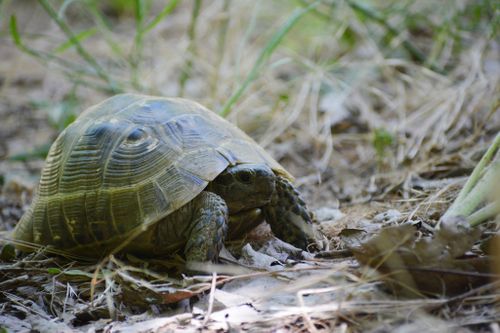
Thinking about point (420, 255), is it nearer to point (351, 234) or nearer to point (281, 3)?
point (351, 234)

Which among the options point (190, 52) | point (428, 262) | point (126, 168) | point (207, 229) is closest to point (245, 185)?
point (207, 229)

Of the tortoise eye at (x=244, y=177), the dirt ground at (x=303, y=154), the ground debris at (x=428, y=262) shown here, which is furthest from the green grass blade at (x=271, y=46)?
the ground debris at (x=428, y=262)

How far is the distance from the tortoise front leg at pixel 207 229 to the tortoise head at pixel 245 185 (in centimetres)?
12

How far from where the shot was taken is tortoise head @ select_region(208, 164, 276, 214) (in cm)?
270

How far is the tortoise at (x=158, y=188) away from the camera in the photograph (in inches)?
104

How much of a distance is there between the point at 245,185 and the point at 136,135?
0.58 meters

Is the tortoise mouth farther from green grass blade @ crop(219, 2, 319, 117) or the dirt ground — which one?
green grass blade @ crop(219, 2, 319, 117)

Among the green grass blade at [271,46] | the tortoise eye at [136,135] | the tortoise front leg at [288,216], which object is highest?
the green grass blade at [271,46]

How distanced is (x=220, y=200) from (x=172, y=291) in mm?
547

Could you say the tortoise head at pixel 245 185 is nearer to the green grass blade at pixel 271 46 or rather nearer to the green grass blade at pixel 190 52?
the green grass blade at pixel 271 46

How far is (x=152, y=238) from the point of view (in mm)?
2711

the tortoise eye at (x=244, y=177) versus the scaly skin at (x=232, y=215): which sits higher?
the tortoise eye at (x=244, y=177)

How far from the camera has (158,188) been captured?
2.65m

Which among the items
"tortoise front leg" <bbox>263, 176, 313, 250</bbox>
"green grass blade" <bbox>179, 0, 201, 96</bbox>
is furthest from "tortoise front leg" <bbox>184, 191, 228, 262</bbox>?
"green grass blade" <bbox>179, 0, 201, 96</bbox>
